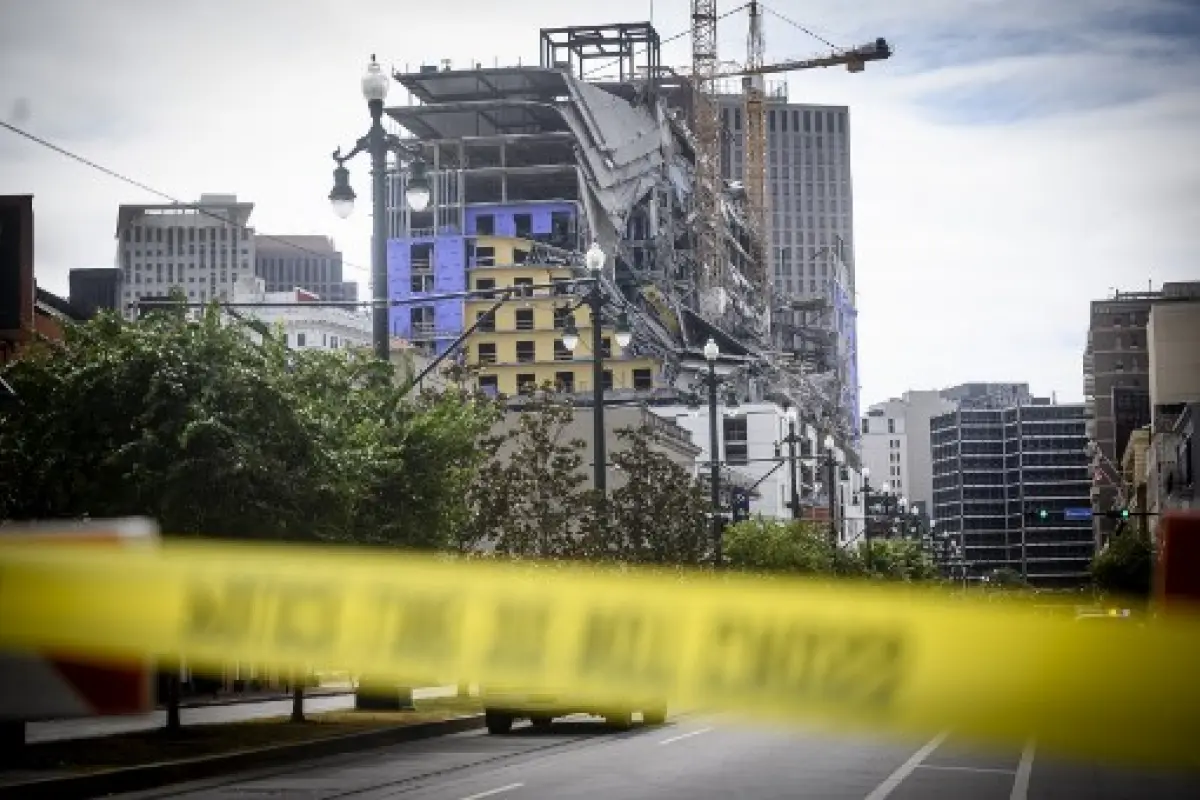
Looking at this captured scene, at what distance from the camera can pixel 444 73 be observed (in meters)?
150

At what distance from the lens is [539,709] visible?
2681 cm

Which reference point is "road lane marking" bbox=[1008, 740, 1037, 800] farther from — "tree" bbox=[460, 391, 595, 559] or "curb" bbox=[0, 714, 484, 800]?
"tree" bbox=[460, 391, 595, 559]

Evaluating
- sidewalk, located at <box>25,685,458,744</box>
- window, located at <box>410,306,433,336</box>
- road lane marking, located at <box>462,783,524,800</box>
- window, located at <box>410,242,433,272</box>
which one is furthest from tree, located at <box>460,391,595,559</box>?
window, located at <box>410,242,433,272</box>

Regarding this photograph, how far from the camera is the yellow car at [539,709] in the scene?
2547cm

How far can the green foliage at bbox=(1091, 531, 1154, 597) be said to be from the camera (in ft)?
346

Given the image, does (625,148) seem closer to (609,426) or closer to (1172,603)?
(609,426)

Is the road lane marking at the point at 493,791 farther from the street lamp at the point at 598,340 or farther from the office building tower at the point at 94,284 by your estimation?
the office building tower at the point at 94,284

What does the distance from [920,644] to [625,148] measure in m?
154

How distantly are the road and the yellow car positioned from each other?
2.12ft

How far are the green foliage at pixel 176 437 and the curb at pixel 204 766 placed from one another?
9.21 feet

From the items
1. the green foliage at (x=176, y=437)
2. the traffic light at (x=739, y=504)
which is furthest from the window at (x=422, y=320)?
the green foliage at (x=176, y=437)

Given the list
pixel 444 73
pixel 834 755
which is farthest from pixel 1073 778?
pixel 444 73

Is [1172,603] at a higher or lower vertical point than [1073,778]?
higher

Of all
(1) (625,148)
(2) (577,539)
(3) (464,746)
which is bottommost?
(3) (464,746)
